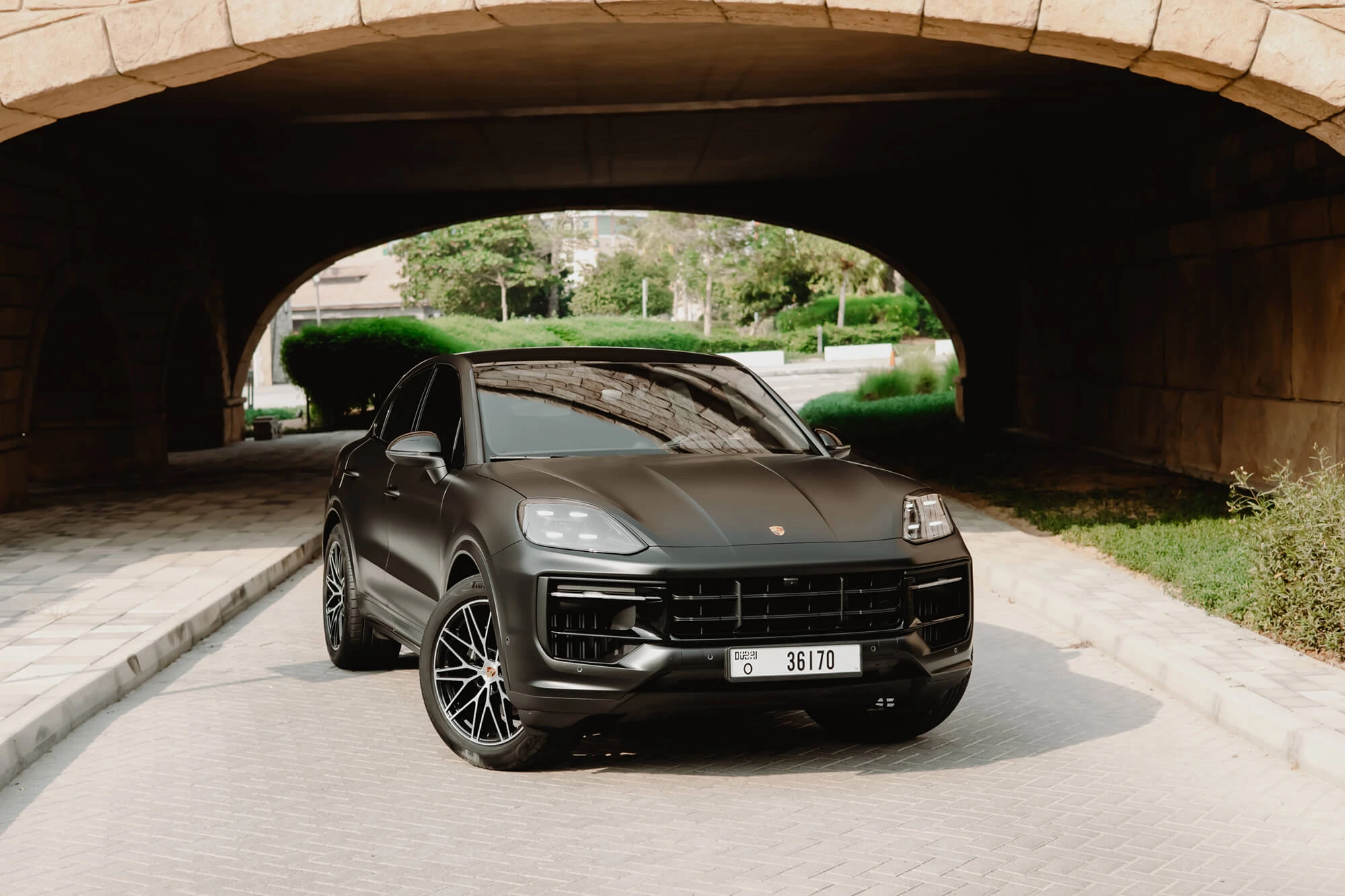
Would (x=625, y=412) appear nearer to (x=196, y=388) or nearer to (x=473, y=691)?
(x=473, y=691)

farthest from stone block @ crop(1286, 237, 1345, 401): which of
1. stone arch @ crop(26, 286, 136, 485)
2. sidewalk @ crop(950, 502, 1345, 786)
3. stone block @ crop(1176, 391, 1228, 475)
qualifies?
stone arch @ crop(26, 286, 136, 485)

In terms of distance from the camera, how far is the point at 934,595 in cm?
509

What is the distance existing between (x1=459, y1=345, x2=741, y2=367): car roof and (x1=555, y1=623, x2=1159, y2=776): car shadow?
1706 millimetres

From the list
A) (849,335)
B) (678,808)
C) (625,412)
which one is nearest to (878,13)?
(625,412)

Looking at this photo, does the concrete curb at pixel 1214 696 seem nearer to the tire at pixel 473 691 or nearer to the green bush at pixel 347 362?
the tire at pixel 473 691

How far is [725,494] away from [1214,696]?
2.50 metres

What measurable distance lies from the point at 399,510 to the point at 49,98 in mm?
4729

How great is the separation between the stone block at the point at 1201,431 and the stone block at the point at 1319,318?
5.92 feet

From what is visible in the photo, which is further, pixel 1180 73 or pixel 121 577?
pixel 121 577

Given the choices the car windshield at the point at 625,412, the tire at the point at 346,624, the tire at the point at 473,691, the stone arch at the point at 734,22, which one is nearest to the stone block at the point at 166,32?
the stone arch at the point at 734,22

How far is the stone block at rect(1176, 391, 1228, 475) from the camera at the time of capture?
14547 millimetres

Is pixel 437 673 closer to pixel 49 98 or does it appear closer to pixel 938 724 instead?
pixel 938 724

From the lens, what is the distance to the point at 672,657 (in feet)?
15.1

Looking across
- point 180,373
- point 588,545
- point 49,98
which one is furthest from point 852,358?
point 588,545
